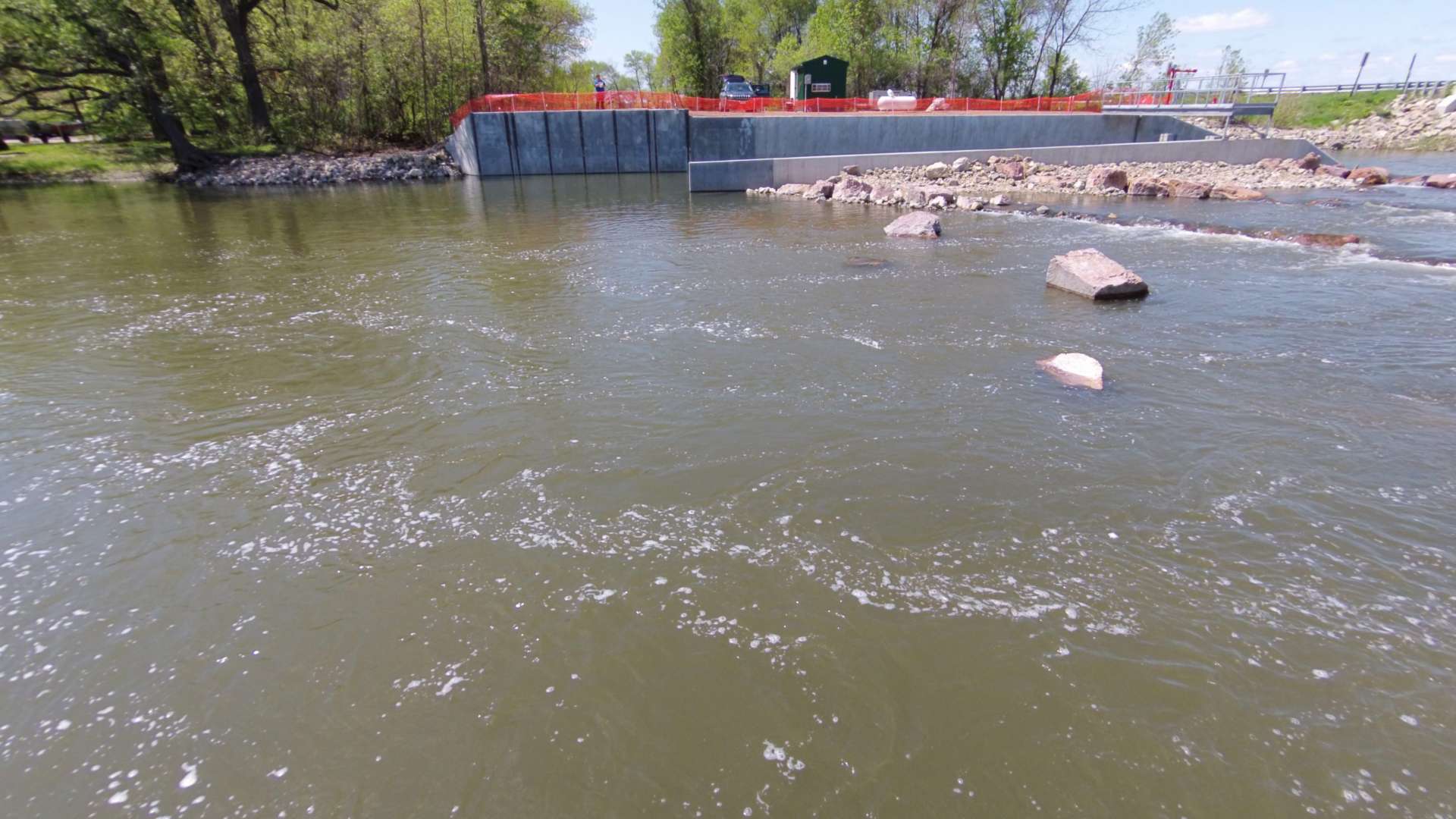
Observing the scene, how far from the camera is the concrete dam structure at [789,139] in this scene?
34906mm

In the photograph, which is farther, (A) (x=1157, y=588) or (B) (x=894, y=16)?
(B) (x=894, y=16)

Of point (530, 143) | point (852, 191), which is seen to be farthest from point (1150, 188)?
point (530, 143)

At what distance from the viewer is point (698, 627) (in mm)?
4680

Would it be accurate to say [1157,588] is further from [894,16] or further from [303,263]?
[894,16]

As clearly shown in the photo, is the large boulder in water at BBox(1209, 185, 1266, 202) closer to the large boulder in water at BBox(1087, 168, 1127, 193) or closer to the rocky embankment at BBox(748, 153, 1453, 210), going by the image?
the rocky embankment at BBox(748, 153, 1453, 210)

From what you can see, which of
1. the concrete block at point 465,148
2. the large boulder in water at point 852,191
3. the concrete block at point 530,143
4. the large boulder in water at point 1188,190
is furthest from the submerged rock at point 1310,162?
the concrete block at point 465,148

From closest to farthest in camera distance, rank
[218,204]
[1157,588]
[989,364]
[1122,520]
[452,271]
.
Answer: [1157,588]
[1122,520]
[989,364]
[452,271]
[218,204]

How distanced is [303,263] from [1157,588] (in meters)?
18.0

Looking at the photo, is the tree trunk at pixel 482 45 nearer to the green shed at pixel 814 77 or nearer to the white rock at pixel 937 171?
the green shed at pixel 814 77

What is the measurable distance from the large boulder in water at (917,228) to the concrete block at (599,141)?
25.8 m

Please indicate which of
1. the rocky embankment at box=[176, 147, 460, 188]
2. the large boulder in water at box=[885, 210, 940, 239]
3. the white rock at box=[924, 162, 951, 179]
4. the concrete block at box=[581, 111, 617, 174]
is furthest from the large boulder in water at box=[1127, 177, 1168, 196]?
the rocky embankment at box=[176, 147, 460, 188]

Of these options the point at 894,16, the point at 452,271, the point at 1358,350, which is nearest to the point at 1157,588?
the point at 1358,350

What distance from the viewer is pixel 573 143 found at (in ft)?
134

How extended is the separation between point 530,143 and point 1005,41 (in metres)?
41.3
